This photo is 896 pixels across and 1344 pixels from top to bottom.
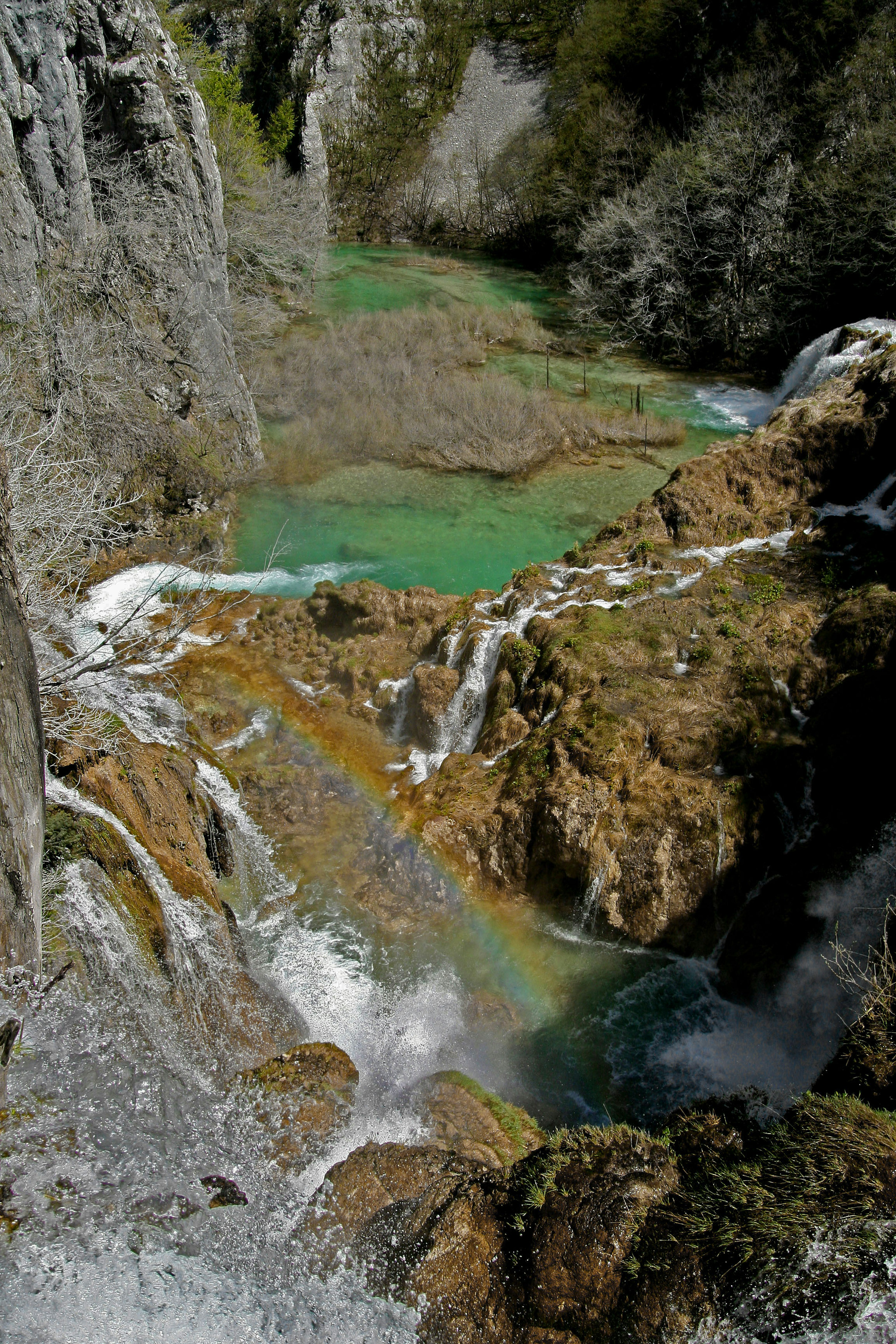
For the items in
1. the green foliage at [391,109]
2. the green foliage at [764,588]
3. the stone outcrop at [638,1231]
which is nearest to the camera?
the stone outcrop at [638,1231]

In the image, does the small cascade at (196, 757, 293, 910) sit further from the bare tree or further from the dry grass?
the bare tree

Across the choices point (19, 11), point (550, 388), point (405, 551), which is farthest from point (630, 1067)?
point (550, 388)

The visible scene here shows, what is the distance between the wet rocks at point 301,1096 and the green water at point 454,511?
27.0 ft

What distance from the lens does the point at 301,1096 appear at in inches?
254

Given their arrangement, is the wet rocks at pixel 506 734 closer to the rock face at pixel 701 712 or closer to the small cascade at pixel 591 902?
the rock face at pixel 701 712

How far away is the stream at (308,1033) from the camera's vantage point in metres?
4.64

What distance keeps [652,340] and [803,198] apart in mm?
4957

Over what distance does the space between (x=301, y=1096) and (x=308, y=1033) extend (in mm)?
813

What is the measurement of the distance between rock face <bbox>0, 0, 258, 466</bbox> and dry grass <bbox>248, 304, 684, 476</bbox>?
1.80 m

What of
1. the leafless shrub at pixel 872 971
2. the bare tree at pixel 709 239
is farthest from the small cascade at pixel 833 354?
the leafless shrub at pixel 872 971

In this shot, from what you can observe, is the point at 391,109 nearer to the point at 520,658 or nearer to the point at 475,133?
the point at 475,133

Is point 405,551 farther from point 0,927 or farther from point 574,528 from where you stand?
point 0,927

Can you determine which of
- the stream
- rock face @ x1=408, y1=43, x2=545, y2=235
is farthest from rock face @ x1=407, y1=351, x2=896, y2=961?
rock face @ x1=408, y1=43, x2=545, y2=235

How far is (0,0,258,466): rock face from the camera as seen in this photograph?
1241 centimetres
